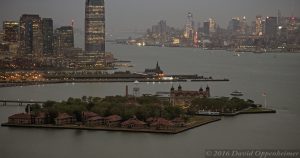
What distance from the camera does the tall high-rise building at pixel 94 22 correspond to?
28922mm

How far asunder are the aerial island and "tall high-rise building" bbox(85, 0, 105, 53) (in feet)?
57.1

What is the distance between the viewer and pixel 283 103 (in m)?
12.8

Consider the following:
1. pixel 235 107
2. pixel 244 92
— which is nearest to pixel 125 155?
pixel 235 107

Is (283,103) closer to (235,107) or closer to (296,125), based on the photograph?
(235,107)

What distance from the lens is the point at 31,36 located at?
3008 cm

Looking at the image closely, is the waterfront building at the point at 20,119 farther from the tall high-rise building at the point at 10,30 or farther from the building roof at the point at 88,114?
the tall high-rise building at the point at 10,30

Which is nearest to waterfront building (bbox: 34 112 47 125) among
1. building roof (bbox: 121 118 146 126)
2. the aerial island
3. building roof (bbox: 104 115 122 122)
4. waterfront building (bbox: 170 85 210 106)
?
the aerial island

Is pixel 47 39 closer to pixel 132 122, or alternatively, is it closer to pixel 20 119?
pixel 20 119

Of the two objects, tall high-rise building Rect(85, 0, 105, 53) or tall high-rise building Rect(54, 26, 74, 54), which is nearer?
tall high-rise building Rect(85, 0, 105, 53)

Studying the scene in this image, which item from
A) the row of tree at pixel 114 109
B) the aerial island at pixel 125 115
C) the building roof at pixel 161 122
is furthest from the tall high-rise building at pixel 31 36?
the building roof at pixel 161 122

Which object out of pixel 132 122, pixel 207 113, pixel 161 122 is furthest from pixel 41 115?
pixel 207 113

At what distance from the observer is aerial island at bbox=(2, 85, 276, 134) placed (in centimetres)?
1002

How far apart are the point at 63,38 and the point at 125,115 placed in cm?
2170

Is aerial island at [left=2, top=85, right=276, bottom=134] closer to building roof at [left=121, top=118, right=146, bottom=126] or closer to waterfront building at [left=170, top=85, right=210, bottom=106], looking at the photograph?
building roof at [left=121, top=118, right=146, bottom=126]
